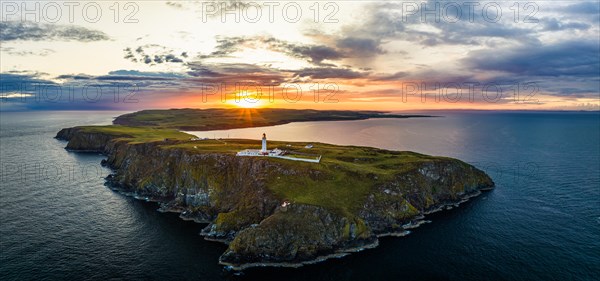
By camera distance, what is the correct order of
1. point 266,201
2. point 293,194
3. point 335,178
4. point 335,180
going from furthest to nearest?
point 335,178
point 335,180
point 293,194
point 266,201

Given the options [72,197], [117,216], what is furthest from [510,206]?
[72,197]

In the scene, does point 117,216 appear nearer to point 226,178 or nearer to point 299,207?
point 226,178

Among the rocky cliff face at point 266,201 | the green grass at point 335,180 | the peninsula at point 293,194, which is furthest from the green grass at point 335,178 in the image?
the rocky cliff face at point 266,201

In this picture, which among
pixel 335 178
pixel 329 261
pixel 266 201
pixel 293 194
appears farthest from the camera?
pixel 335 178

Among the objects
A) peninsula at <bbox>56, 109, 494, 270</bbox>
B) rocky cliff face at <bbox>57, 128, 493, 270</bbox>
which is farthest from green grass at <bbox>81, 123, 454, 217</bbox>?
rocky cliff face at <bbox>57, 128, 493, 270</bbox>

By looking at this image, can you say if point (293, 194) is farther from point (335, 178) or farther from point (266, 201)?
point (335, 178)

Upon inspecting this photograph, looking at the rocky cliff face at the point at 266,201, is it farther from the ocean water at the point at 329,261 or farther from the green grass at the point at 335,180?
the ocean water at the point at 329,261

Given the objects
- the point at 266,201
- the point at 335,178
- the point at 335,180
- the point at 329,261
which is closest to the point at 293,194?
the point at 266,201

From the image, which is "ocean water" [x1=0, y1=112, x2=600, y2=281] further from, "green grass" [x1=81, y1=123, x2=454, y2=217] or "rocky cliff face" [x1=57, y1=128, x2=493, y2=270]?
"green grass" [x1=81, y1=123, x2=454, y2=217]
